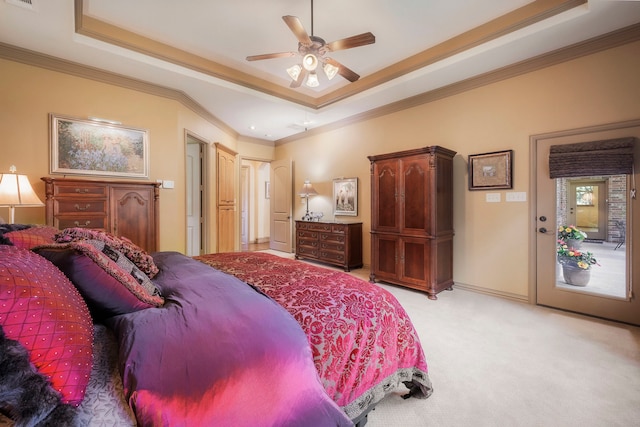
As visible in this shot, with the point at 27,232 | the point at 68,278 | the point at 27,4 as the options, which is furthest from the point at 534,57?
the point at 27,4

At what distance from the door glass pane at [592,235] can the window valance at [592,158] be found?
104 mm

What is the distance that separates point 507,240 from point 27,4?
17.1 ft

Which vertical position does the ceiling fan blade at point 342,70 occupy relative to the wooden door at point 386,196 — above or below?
above

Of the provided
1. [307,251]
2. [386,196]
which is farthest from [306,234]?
[386,196]

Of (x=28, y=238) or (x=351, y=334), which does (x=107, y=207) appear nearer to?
(x=28, y=238)

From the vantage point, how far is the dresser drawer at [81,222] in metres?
2.82

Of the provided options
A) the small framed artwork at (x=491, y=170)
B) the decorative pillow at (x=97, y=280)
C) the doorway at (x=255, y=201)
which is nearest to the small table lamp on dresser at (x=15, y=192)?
the decorative pillow at (x=97, y=280)

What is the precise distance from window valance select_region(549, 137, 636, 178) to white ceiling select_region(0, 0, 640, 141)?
1.07m

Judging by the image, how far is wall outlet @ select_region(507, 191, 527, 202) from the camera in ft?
10.7

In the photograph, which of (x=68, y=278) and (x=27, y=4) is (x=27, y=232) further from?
(x=27, y=4)

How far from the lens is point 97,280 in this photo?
971mm

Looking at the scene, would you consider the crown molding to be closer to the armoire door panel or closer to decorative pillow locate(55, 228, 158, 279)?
the armoire door panel

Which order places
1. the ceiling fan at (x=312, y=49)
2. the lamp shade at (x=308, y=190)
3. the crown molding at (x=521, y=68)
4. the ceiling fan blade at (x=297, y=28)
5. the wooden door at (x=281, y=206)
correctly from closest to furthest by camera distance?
the ceiling fan blade at (x=297, y=28)
the ceiling fan at (x=312, y=49)
the crown molding at (x=521, y=68)
the lamp shade at (x=308, y=190)
the wooden door at (x=281, y=206)

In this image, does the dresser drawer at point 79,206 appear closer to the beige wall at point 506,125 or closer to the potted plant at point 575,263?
the beige wall at point 506,125
